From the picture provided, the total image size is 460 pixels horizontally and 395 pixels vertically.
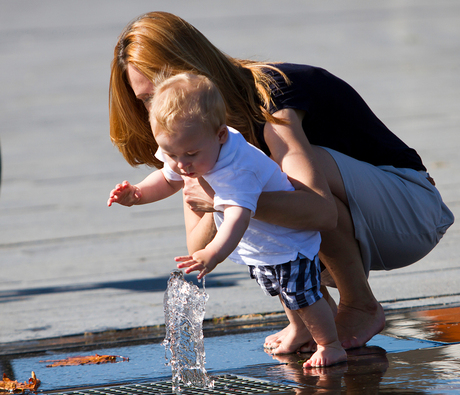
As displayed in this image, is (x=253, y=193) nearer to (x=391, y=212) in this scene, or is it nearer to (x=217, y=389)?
(x=217, y=389)

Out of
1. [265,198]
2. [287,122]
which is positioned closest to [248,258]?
[265,198]

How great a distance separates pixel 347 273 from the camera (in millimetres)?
2666

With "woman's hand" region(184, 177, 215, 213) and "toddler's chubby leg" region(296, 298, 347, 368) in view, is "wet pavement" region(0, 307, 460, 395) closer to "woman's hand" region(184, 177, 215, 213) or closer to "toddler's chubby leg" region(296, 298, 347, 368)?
"toddler's chubby leg" region(296, 298, 347, 368)

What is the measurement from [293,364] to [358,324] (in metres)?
0.31

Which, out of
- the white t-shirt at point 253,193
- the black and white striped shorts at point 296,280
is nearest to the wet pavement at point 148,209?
the black and white striped shorts at point 296,280

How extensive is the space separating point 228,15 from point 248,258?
13.0 meters

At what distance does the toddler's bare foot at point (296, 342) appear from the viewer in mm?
2637

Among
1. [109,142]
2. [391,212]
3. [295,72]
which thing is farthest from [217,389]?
[109,142]

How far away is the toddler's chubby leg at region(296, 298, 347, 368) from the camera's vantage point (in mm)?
2408

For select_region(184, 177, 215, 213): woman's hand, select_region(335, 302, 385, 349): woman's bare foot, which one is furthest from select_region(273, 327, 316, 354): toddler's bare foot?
select_region(184, 177, 215, 213): woman's hand

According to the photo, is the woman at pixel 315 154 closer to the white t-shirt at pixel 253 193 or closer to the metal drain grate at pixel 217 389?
the white t-shirt at pixel 253 193

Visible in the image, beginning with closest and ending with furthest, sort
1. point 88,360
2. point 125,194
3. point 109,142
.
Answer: point 125,194 < point 88,360 < point 109,142

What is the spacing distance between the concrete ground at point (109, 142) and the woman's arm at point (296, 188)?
44cm

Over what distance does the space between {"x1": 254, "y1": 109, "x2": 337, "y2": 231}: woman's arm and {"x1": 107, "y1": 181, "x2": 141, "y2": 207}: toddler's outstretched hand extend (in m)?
0.50
